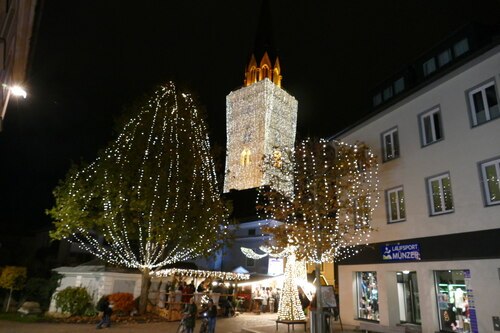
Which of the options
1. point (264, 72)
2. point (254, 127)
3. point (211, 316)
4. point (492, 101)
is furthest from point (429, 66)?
point (264, 72)

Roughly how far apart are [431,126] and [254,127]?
101 ft

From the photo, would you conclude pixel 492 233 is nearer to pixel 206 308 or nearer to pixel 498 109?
pixel 498 109

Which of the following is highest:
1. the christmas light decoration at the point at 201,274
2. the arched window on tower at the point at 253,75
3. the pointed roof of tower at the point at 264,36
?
the pointed roof of tower at the point at 264,36

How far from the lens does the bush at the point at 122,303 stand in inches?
746

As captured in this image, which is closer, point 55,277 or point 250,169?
point 55,277

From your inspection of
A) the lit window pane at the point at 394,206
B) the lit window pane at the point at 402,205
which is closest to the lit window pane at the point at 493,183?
the lit window pane at the point at 402,205

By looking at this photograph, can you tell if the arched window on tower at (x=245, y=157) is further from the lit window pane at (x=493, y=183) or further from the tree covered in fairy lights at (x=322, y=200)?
the lit window pane at (x=493, y=183)

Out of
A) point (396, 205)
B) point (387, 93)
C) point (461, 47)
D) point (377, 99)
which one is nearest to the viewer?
point (396, 205)

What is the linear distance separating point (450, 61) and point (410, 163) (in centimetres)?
606

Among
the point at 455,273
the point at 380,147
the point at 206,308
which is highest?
the point at 380,147

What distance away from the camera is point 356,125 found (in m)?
18.4

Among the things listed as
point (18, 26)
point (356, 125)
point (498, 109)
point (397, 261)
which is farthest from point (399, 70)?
point (18, 26)

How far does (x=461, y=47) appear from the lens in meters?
17.2

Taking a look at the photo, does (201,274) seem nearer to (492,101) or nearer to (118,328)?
(118,328)
